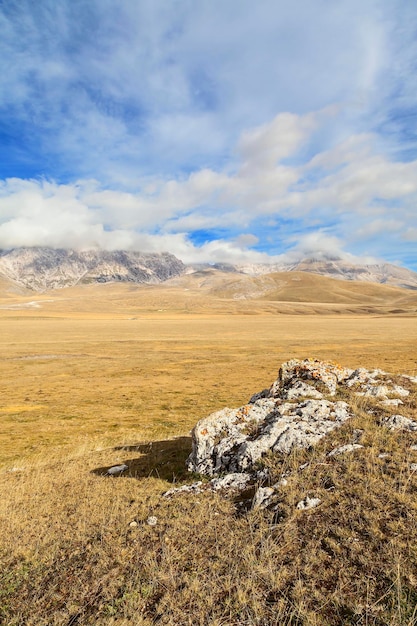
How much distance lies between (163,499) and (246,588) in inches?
175

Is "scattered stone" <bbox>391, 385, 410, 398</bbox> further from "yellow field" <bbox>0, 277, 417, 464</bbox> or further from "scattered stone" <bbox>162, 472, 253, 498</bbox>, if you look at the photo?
"yellow field" <bbox>0, 277, 417, 464</bbox>

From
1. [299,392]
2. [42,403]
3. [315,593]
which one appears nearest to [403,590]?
[315,593]

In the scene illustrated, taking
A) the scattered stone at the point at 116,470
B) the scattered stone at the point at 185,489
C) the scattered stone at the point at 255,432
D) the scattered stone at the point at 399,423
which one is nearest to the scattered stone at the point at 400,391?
the scattered stone at the point at 399,423

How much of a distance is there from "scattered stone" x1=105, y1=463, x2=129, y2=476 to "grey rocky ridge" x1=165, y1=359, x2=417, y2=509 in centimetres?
292

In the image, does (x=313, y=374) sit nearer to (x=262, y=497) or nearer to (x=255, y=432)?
(x=255, y=432)

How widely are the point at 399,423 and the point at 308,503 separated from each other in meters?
4.98

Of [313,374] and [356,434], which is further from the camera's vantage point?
[313,374]

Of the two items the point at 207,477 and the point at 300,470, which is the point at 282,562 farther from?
the point at 207,477

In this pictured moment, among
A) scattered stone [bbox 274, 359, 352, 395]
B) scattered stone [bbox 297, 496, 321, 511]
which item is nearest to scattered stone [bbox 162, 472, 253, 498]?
scattered stone [bbox 297, 496, 321, 511]

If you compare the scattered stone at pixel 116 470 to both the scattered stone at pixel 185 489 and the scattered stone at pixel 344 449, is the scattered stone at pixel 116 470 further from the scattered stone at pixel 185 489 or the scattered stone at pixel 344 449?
the scattered stone at pixel 344 449

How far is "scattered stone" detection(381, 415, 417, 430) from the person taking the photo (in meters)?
10.9

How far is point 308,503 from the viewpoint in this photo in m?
8.16

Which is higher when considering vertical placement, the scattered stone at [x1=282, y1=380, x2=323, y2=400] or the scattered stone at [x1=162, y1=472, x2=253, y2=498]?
the scattered stone at [x1=282, y1=380, x2=323, y2=400]

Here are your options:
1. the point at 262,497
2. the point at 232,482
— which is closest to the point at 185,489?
the point at 232,482
